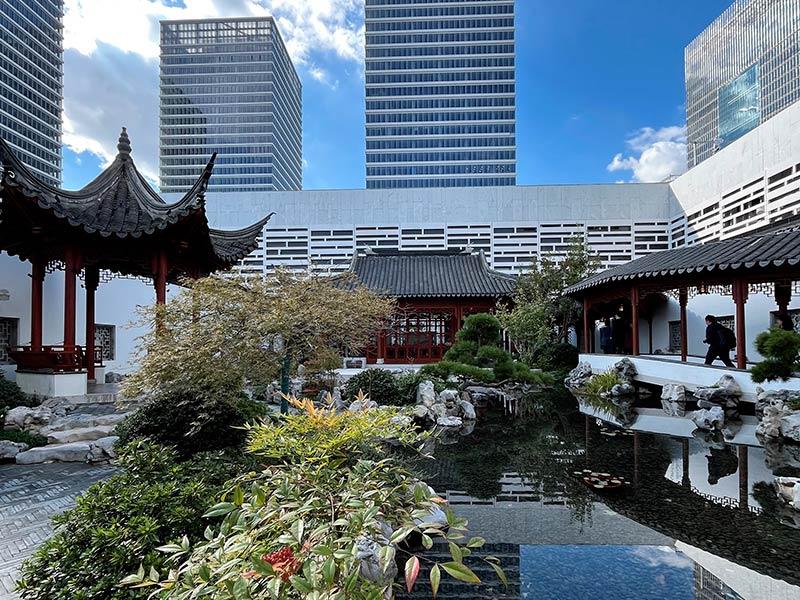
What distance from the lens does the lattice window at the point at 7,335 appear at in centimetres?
910

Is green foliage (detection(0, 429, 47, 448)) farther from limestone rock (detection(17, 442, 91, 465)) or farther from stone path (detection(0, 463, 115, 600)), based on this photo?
stone path (detection(0, 463, 115, 600))

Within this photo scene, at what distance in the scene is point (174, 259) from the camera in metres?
9.62

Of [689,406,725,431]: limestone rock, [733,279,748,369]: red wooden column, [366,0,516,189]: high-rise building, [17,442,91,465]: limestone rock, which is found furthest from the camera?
[366,0,516,189]: high-rise building

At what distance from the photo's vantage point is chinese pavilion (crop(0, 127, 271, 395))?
765cm

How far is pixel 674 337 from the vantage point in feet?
50.5

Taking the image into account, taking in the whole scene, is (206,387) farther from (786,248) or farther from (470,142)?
(470,142)

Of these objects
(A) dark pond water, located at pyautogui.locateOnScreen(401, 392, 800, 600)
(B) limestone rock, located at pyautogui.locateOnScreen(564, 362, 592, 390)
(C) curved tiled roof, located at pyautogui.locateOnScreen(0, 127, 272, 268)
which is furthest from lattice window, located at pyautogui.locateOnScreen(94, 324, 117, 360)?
(B) limestone rock, located at pyautogui.locateOnScreen(564, 362, 592, 390)

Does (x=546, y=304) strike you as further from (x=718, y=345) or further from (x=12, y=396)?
(x=12, y=396)

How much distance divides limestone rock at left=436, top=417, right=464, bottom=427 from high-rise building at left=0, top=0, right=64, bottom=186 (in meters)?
61.5

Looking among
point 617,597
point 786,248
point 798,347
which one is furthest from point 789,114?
point 617,597

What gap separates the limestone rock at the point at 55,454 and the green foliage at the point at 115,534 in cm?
316

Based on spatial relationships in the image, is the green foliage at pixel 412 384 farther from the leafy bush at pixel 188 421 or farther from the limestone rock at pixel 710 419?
the leafy bush at pixel 188 421

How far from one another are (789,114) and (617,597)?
16.6m

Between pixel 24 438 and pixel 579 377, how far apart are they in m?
12.5
